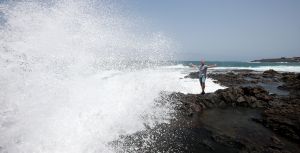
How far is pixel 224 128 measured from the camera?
259 inches

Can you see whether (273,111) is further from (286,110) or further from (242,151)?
(242,151)

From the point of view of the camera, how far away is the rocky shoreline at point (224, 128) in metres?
5.27

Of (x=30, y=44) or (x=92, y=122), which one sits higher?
(x=30, y=44)

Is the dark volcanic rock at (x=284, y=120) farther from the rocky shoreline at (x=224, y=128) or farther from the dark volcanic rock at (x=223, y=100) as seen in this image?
the dark volcanic rock at (x=223, y=100)

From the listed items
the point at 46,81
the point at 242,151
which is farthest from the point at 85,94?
the point at 242,151

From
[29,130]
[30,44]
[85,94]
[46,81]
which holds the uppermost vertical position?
[30,44]

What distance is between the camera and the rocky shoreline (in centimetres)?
527

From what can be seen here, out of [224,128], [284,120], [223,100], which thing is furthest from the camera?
[223,100]

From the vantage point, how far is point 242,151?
198 inches

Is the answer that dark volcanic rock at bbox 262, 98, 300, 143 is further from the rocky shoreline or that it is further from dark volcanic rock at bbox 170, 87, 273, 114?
dark volcanic rock at bbox 170, 87, 273, 114

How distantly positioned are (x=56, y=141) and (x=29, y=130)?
3.10 feet

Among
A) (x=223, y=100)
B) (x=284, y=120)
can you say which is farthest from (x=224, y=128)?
(x=223, y=100)

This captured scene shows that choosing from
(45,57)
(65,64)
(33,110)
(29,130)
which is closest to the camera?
(29,130)

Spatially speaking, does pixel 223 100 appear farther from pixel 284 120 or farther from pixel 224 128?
pixel 224 128
